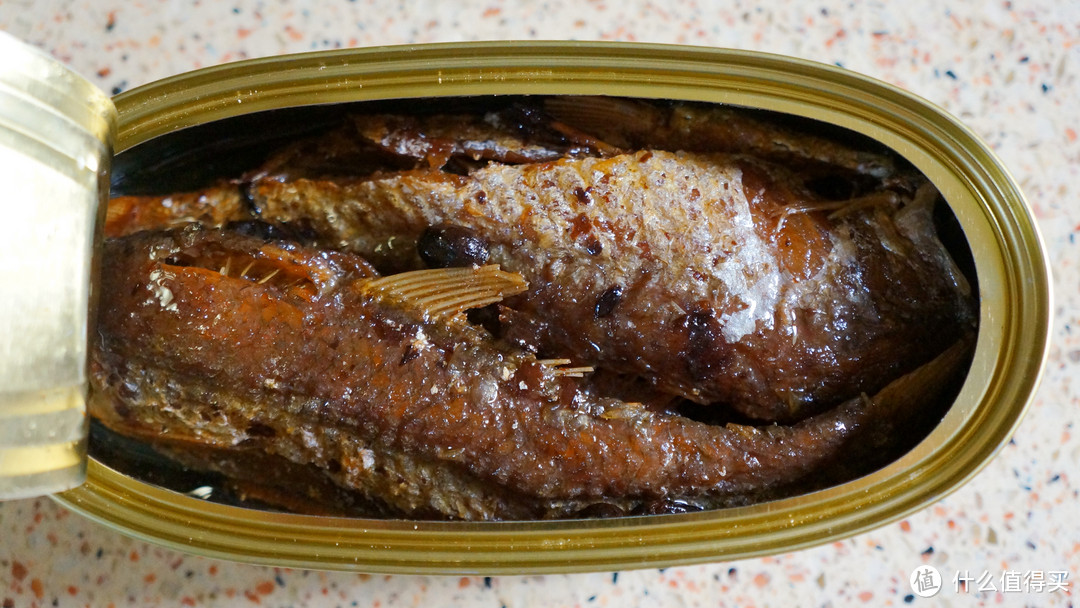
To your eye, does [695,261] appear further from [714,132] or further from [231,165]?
[231,165]

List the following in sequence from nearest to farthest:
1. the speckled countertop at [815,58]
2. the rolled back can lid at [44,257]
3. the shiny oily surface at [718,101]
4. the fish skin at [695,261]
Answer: the rolled back can lid at [44,257] < the shiny oily surface at [718,101] < the fish skin at [695,261] < the speckled countertop at [815,58]

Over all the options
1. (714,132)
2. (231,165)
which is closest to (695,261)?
(714,132)

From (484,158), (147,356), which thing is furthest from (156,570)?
(484,158)

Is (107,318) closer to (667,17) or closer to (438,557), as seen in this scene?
(438,557)

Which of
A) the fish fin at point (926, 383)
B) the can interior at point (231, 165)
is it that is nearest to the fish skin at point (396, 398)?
the fish fin at point (926, 383)

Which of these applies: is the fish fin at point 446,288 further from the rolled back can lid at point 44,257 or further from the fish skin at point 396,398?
the rolled back can lid at point 44,257

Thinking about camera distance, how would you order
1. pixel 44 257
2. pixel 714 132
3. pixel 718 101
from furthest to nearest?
1. pixel 714 132
2. pixel 718 101
3. pixel 44 257

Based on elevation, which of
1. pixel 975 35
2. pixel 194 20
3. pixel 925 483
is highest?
pixel 194 20
